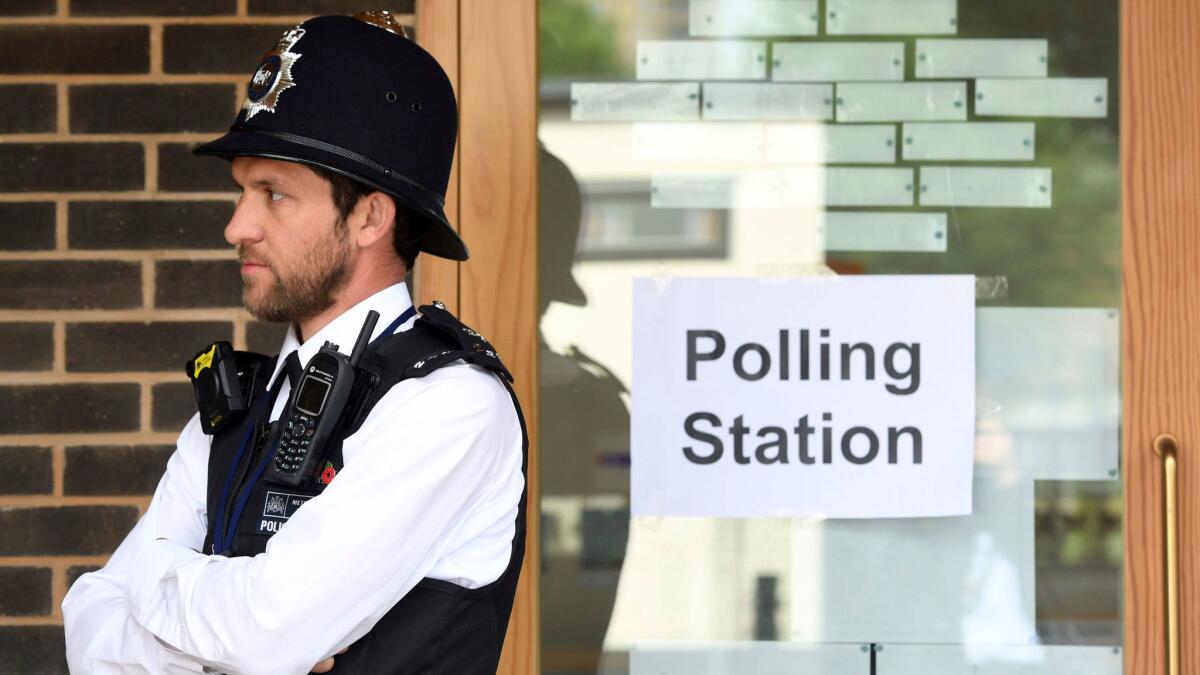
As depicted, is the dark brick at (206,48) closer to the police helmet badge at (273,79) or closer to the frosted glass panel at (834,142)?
the police helmet badge at (273,79)

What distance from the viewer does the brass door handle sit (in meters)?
2.67

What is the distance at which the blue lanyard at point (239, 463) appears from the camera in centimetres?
178

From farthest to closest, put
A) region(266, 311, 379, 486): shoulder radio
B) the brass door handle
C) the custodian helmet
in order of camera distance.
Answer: the brass door handle
the custodian helmet
region(266, 311, 379, 486): shoulder radio

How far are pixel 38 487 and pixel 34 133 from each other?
0.70 metres

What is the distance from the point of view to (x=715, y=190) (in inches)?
108

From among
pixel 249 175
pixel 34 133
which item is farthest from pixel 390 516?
pixel 34 133

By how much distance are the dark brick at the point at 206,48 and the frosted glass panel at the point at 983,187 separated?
1312mm

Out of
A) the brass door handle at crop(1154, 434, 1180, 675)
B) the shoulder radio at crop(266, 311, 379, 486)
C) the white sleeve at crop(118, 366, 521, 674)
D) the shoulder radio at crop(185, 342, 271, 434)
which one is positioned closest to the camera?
the white sleeve at crop(118, 366, 521, 674)

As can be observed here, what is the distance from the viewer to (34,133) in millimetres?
2758

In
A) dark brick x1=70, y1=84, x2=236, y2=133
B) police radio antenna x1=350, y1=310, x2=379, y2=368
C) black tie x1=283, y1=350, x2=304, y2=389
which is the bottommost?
black tie x1=283, y1=350, x2=304, y2=389

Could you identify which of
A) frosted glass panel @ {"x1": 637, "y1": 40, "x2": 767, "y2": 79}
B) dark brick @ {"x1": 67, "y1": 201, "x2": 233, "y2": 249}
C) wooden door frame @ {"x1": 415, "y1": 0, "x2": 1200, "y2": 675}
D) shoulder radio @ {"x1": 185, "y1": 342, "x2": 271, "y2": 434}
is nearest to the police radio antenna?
shoulder radio @ {"x1": 185, "y1": 342, "x2": 271, "y2": 434}

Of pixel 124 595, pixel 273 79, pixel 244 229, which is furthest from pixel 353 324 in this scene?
pixel 124 595

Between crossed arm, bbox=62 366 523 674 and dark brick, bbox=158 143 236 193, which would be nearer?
crossed arm, bbox=62 366 523 674

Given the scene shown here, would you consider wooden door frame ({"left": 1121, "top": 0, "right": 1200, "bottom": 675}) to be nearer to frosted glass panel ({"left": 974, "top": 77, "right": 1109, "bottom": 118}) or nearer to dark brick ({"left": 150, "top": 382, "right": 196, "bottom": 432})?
frosted glass panel ({"left": 974, "top": 77, "right": 1109, "bottom": 118})
